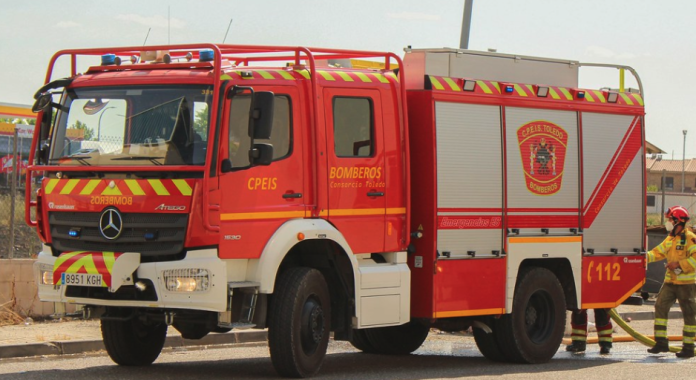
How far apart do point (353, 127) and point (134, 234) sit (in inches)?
94.3

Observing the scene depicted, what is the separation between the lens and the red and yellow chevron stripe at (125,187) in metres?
9.03

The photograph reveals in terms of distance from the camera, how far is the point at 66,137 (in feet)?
32.0

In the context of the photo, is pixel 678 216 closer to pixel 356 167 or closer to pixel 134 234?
pixel 356 167

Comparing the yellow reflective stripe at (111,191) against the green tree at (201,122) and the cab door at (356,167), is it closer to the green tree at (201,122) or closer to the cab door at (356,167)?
the green tree at (201,122)

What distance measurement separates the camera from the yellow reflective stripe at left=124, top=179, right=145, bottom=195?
9.12m

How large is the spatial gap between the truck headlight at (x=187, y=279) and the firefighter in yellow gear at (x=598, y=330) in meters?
6.04

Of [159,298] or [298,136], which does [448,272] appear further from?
[159,298]

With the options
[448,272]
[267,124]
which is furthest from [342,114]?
[448,272]

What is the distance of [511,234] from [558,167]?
3.55 feet

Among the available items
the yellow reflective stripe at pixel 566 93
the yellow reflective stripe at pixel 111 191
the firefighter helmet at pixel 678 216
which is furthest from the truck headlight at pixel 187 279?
the firefighter helmet at pixel 678 216

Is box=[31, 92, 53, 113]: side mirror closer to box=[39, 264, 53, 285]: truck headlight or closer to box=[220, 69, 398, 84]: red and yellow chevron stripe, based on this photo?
box=[39, 264, 53, 285]: truck headlight

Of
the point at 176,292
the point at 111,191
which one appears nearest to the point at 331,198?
the point at 176,292

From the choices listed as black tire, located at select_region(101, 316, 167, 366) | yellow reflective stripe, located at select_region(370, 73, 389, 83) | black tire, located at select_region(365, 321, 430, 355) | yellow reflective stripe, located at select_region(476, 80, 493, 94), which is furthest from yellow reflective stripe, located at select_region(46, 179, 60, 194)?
black tire, located at select_region(365, 321, 430, 355)

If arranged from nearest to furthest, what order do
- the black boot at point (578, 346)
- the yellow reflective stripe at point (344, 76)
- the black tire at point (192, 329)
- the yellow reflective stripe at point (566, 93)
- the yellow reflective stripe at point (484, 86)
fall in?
the black tire at point (192, 329) < the yellow reflective stripe at point (344, 76) < the yellow reflective stripe at point (484, 86) < the yellow reflective stripe at point (566, 93) < the black boot at point (578, 346)
